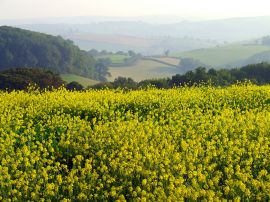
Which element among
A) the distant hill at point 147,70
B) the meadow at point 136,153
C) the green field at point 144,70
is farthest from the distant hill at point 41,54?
the meadow at point 136,153

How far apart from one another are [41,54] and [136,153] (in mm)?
125464

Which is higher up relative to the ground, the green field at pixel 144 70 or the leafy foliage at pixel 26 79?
the leafy foliage at pixel 26 79

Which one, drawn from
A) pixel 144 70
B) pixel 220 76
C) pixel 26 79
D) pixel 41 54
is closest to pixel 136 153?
pixel 26 79

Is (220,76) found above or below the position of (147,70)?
above

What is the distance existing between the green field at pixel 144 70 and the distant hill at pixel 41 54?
7673mm

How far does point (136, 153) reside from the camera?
9.27m

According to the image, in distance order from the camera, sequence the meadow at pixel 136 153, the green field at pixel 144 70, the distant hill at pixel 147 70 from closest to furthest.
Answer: the meadow at pixel 136 153, the green field at pixel 144 70, the distant hill at pixel 147 70

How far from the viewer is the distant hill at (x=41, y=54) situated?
415 ft

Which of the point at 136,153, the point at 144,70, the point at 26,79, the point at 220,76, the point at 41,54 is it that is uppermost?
the point at 136,153

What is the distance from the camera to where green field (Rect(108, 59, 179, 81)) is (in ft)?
459

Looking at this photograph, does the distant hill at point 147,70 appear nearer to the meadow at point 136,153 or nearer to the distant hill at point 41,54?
the distant hill at point 41,54

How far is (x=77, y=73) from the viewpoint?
128 meters

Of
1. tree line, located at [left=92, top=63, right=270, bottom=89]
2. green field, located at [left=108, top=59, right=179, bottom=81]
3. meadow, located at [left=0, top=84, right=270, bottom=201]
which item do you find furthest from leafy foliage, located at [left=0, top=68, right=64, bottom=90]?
green field, located at [left=108, top=59, right=179, bottom=81]

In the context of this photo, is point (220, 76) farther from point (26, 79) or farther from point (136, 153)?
point (136, 153)
